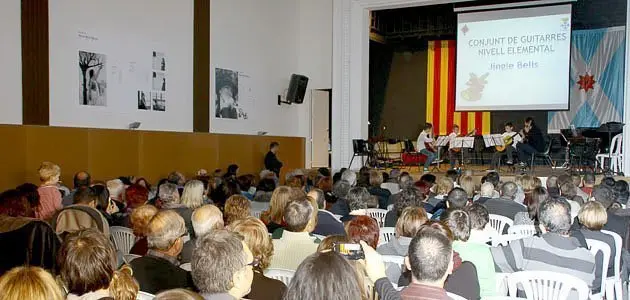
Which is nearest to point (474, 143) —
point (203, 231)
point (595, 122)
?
point (595, 122)

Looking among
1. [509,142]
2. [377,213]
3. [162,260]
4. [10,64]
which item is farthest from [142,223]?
[509,142]

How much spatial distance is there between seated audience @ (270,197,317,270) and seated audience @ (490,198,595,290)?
1125mm

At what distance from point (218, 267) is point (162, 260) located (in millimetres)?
932

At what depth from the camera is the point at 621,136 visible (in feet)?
37.9

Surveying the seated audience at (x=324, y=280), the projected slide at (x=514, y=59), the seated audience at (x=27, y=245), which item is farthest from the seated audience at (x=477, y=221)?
the projected slide at (x=514, y=59)

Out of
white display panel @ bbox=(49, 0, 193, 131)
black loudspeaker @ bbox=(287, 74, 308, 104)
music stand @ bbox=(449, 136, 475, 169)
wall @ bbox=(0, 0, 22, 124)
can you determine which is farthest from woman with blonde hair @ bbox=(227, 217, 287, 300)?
black loudspeaker @ bbox=(287, 74, 308, 104)

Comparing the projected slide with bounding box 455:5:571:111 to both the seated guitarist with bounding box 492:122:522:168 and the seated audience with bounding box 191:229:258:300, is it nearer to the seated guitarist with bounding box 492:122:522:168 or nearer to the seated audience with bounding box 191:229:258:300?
the seated guitarist with bounding box 492:122:522:168

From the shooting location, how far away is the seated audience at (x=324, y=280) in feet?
5.86

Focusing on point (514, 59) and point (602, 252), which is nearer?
point (602, 252)

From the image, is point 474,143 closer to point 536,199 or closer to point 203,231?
point 536,199

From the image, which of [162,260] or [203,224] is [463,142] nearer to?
[203,224]

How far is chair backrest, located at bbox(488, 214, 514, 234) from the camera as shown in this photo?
5.37m

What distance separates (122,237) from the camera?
4887 millimetres

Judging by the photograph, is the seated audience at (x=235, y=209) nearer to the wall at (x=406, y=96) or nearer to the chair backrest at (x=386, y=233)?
the chair backrest at (x=386, y=233)
